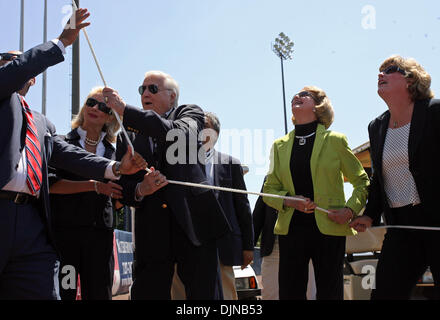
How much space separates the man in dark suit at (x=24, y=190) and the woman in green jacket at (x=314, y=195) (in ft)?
6.10

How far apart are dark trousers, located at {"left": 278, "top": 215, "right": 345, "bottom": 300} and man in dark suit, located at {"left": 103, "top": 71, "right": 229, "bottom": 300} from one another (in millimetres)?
896

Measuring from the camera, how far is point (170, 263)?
11.0 ft

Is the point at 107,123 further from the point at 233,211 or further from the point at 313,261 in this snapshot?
the point at 313,261

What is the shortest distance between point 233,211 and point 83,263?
1.77 m

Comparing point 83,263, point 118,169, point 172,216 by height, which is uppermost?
point 118,169

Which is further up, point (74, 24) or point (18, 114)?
point (74, 24)

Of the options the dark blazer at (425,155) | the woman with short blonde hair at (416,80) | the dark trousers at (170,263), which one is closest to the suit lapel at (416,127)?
the dark blazer at (425,155)

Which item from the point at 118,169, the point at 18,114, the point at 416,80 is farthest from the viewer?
the point at 416,80

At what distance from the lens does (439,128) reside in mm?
3453

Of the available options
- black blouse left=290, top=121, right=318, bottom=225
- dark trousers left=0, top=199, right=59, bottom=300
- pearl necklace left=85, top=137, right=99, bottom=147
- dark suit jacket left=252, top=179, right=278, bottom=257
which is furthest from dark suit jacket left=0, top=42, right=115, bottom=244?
dark suit jacket left=252, top=179, right=278, bottom=257

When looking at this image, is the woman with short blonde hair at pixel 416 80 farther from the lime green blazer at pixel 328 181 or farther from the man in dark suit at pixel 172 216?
the man in dark suit at pixel 172 216

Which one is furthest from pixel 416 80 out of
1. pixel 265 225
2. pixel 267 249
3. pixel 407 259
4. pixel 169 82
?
pixel 267 249

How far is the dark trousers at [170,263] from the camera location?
329cm
